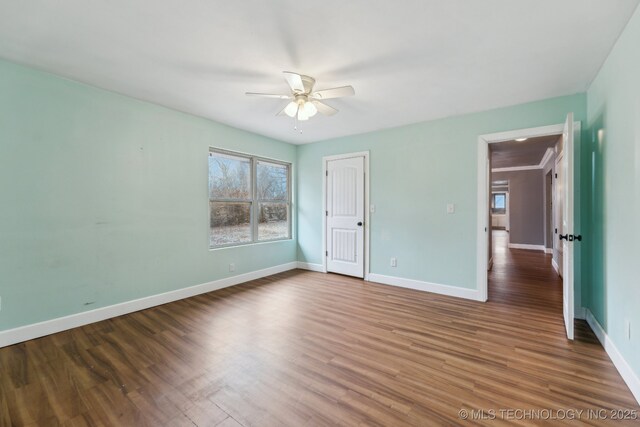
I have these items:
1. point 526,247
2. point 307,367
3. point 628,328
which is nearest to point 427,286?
point 628,328

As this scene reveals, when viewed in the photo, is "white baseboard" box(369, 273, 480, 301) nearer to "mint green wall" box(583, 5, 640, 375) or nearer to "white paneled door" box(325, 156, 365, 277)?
"white paneled door" box(325, 156, 365, 277)

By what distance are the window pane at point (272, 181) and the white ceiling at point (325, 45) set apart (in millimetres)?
1829

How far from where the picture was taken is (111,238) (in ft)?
9.75

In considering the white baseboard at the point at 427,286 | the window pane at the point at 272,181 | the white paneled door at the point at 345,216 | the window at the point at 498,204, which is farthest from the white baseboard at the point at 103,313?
the window at the point at 498,204

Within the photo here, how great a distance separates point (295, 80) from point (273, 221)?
121 inches

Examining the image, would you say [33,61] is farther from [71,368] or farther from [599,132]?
[599,132]

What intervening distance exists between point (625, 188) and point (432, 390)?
194 cm

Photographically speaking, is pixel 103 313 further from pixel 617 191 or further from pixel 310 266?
pixel 617 191

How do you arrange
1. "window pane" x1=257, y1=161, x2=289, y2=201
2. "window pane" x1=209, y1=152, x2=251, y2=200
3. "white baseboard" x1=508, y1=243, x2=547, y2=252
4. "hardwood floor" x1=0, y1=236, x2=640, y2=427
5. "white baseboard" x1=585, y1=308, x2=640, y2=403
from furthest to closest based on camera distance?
"white baseboard" x1=508, y1=243, x2=547, y2=252 < "window pane" x1=257, y1=161, x2=289, y2=201 < "window pane" x1=209, y1=152, x2=251, y2=200 < "white baseboard" x1=585, y1=308, x2=640, y2=403 < "hardwood floor" x1=0, y1=236, x2=640, y2=427

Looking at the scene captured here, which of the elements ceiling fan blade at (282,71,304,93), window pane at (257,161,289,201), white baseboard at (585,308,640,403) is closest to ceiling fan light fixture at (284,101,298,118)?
ceiling fan blade at (282,71,304,93)

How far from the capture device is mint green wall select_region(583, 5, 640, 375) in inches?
69.3

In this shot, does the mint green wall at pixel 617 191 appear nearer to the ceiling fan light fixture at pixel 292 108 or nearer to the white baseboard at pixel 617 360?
the white baseboard at pixel 617 360

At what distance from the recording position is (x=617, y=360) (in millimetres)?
2020

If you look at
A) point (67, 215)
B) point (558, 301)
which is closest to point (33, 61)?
point (67, 215)
